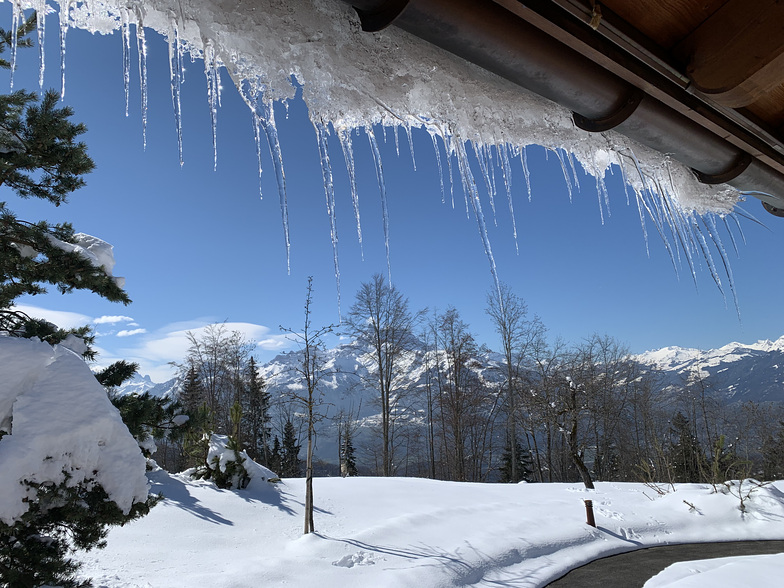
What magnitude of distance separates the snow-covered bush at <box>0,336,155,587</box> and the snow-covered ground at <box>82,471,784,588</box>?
9.33 feet

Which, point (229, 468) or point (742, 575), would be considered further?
point (229, 468)

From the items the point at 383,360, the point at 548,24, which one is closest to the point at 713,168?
the point at 548,24

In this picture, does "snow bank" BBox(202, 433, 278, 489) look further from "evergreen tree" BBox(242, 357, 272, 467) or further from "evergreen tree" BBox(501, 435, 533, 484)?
"evergreen tree" BBox(242, 357, 272, 467)

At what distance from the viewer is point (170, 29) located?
98 centimetres

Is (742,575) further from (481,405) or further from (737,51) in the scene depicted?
(481,405)

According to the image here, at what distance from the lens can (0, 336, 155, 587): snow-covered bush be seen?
319 cm

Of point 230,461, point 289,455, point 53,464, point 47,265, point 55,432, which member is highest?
point 47,265

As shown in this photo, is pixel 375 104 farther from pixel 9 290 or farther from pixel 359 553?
pixel 359 553

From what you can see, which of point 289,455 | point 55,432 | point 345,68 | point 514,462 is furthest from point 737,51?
point 289,455

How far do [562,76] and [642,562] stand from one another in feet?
33.9

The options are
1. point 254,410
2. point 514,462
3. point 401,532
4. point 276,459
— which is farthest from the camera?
point 254,410

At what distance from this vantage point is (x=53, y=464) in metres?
3.27

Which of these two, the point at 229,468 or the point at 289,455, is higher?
the point at 229,468

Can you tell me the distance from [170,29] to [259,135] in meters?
0.34
